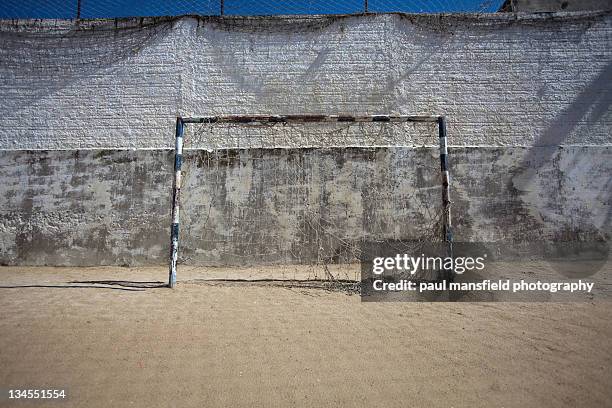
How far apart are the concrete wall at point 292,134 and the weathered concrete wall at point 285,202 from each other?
3cm

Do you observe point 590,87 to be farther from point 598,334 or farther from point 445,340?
point 445,340

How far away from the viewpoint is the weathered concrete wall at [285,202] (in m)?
6.91

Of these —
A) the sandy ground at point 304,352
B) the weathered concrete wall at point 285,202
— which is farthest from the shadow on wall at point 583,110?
the sandy ground at point 304,352

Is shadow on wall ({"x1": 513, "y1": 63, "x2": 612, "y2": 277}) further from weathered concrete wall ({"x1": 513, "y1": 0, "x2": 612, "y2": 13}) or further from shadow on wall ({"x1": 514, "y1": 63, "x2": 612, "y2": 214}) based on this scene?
weathered concrete wall ({"x1": 513, "y1": 0, "x2": 612, "y2": 13})

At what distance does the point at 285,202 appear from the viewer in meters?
7.03

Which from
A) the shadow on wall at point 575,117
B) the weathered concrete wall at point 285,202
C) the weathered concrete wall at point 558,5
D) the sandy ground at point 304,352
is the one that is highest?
the weathered concrete wall at point 558,5

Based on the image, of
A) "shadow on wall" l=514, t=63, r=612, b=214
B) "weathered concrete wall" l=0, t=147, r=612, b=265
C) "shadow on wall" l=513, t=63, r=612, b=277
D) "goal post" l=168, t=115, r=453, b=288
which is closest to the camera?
"goal post" l=168, t=115, r=453, b=288

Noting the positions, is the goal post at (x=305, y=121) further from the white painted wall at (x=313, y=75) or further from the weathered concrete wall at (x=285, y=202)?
the white painted wall at (x=313, y=75)

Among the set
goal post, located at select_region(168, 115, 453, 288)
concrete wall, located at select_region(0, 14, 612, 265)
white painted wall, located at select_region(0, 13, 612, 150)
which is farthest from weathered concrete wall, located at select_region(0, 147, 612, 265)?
goal post, located at select_region(168, 115, 453, 288)

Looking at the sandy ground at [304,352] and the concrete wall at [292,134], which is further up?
the concrete wall at [292,134]

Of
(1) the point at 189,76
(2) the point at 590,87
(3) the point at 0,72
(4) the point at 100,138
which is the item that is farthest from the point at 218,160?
(2) the point at 590,87

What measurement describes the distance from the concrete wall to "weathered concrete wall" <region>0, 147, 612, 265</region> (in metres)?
0.03

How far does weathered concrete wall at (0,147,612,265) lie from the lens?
691 cm

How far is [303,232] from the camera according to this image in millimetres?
6910
